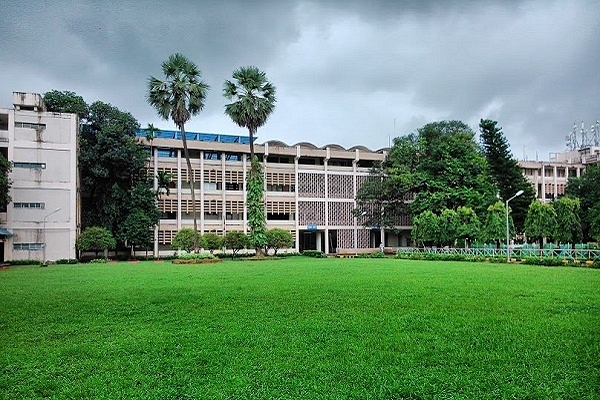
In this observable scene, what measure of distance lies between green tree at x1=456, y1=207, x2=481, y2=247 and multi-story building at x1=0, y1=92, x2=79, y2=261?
91.7 ft

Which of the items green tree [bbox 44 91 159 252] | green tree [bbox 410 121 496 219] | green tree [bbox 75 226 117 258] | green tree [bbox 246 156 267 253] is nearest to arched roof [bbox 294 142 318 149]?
green tree [bbox 410 121 496 219]

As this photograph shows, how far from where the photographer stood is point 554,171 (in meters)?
58.4

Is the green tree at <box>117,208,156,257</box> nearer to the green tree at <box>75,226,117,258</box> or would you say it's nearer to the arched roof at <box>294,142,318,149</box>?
the green tree at <box>75,226,117,258</box>

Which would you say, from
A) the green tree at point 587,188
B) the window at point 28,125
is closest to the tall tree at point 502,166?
the green tree at point 587,188

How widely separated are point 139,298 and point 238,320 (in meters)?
4.35

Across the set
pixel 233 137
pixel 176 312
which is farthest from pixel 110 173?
pixel 176 312

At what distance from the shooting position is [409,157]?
44.1m

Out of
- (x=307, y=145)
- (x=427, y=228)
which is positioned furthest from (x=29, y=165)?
(x=427, y=228)

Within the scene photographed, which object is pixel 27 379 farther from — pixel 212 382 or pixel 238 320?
pixel 238 320

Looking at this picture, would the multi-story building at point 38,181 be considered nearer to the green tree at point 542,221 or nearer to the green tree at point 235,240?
the green tree at point 235,240

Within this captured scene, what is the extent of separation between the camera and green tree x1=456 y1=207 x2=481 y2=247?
36.1 m

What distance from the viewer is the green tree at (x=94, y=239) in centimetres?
3422

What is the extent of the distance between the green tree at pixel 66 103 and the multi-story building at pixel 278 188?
19.0 feet

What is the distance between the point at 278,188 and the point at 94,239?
18.3m
